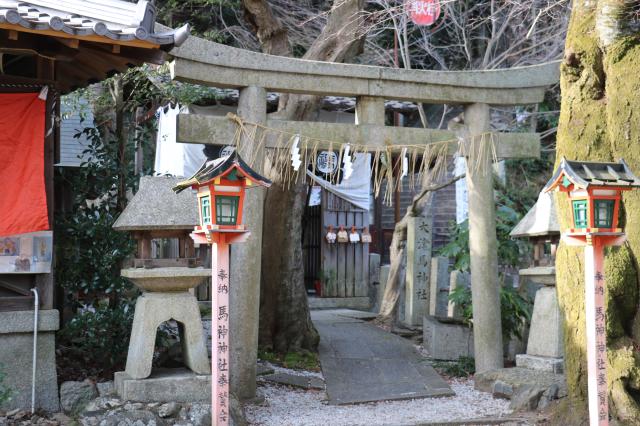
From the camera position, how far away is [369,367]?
441 inches

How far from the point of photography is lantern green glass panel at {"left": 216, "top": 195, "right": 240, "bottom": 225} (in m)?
6.16

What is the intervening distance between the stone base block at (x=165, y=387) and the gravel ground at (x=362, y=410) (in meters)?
0.93

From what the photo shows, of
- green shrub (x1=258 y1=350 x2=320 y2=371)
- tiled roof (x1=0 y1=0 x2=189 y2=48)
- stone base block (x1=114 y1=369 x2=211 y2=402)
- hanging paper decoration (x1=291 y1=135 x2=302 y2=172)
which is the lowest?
green shrub (x1=258 y1=350 x2=320 y2=371)

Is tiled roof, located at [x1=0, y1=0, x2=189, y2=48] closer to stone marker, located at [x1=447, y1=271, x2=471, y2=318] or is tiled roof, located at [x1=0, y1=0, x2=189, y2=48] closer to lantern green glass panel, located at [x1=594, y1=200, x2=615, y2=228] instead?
lantern green glass panel, located at [x1=594, y1=200, x2=615, y2=228]

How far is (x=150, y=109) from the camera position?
1362 centimetres

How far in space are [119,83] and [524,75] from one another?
18.4ft

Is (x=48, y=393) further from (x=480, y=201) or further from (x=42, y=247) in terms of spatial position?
(x=480, y=201)

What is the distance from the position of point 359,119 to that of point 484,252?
2.54 metres

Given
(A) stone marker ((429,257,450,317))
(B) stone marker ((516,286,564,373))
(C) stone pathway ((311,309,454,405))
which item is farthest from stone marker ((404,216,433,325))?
(B) stone marker ((516,286,564,373))

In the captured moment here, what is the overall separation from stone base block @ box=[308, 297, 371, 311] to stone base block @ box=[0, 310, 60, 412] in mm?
8658

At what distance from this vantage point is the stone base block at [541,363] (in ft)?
31.9

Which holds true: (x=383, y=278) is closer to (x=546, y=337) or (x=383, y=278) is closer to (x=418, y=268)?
(x=418, y=268)

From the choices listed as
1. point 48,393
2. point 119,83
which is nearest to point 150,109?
point 119,83

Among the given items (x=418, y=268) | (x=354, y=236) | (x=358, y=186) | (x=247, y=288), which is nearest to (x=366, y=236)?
(x=354, y=236)
